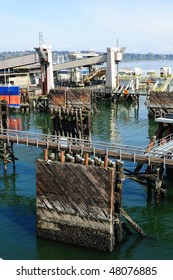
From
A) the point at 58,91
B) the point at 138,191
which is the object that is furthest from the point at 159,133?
the point at 58,91

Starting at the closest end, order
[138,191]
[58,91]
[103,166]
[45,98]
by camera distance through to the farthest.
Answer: [103,166], [138,191], [58,91], [45,98]

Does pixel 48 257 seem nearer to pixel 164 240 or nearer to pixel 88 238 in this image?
pixel 88 238

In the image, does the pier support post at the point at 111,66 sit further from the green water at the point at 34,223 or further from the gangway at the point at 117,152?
the gangway at the point at 117,152

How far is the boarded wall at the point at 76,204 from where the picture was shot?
2419 centimetres

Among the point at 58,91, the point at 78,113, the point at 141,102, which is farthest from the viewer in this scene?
the point at 141,102

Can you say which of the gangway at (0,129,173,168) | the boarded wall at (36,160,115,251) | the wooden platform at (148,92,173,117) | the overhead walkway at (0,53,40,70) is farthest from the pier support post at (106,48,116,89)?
the boarded wall at (36,160,115,251)

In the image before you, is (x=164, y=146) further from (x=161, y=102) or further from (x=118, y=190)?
(x=161, y=102)

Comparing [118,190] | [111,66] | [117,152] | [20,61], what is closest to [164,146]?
[117,152]

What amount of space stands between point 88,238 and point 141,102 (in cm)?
8343

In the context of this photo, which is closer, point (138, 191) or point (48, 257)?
point (48, 257)

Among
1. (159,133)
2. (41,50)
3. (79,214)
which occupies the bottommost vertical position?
(79,214)

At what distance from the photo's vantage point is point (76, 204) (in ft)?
81.7

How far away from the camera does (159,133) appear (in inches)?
1582

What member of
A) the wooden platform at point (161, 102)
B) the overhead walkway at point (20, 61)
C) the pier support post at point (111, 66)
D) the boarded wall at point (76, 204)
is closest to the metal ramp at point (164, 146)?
the boarded wall at point (76, 204)
